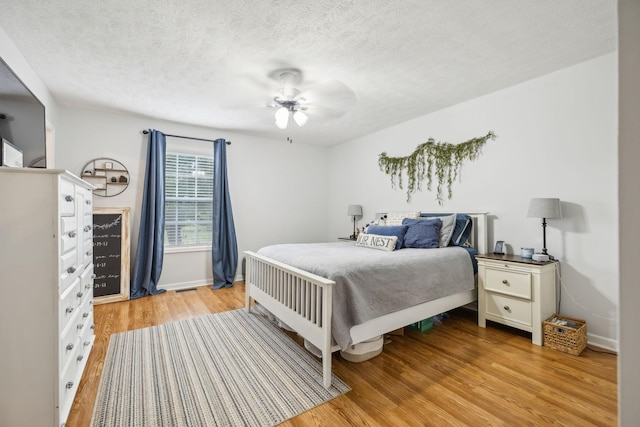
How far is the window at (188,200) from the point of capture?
427cm

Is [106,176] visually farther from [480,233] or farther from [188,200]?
[480,233]

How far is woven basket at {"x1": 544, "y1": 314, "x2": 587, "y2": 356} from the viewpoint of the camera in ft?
7.45

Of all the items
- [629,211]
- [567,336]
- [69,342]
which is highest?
[629,211]

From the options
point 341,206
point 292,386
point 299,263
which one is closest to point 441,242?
point 299,263

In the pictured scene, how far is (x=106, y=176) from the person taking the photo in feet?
12.4

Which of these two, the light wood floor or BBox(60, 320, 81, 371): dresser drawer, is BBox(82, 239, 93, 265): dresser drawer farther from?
the light wood floor

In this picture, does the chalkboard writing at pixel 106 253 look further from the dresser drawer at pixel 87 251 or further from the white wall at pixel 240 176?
the dresser drawer at pixel 87 251

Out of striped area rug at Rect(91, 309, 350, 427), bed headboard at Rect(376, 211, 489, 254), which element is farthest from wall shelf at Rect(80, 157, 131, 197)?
bed headboard at Rect(376, 211, 489, 254)

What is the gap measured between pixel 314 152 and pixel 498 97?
3.21m

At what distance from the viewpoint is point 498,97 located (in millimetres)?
3102

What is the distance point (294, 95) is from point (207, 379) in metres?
2.67

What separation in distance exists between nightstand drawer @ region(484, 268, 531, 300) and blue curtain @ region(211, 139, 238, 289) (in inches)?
136

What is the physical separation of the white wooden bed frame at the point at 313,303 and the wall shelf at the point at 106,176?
2.20 metres

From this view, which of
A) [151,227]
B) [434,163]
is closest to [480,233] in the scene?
[434,163]
